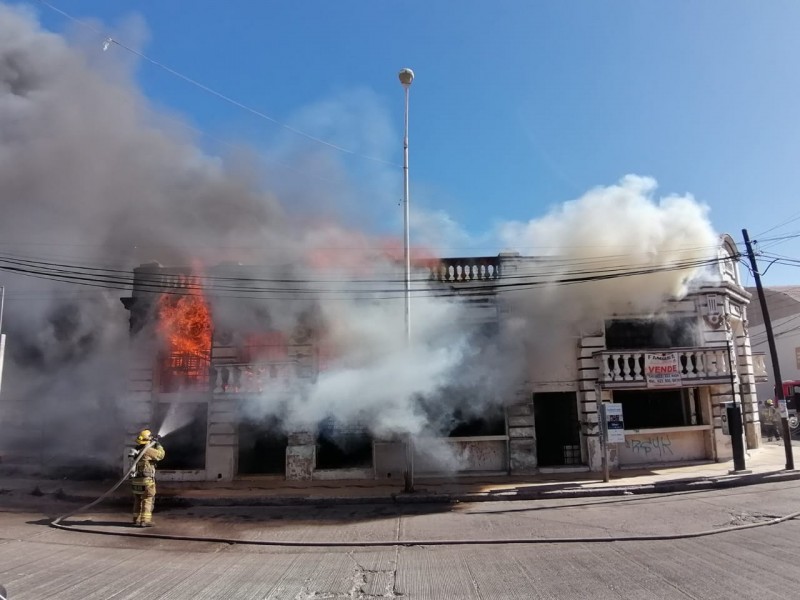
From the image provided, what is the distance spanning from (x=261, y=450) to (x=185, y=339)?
11.6 ft

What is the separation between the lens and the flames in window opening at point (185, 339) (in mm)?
13312

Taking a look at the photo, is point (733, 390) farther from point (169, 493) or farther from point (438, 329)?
point (169, 493)

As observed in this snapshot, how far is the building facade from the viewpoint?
41.4 ft

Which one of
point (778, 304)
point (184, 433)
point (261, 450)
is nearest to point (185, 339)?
point (184, 433)

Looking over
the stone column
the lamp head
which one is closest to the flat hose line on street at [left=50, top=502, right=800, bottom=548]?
the stone column

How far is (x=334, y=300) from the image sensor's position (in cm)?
1269

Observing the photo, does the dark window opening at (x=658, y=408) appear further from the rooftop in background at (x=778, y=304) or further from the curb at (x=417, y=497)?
the rooftop in background at (x=778, y=304)

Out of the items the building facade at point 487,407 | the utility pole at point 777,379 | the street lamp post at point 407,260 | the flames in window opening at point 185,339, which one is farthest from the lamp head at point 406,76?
the utility pole at point 777,379

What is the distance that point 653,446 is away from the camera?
526 inches

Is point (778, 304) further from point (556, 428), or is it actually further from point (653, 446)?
point (556, 428)

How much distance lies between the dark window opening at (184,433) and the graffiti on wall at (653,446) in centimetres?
1111

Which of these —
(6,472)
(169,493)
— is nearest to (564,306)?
(169,493)

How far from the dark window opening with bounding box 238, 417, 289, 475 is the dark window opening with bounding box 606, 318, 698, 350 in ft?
30.1

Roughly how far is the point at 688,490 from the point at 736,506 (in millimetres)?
1962
